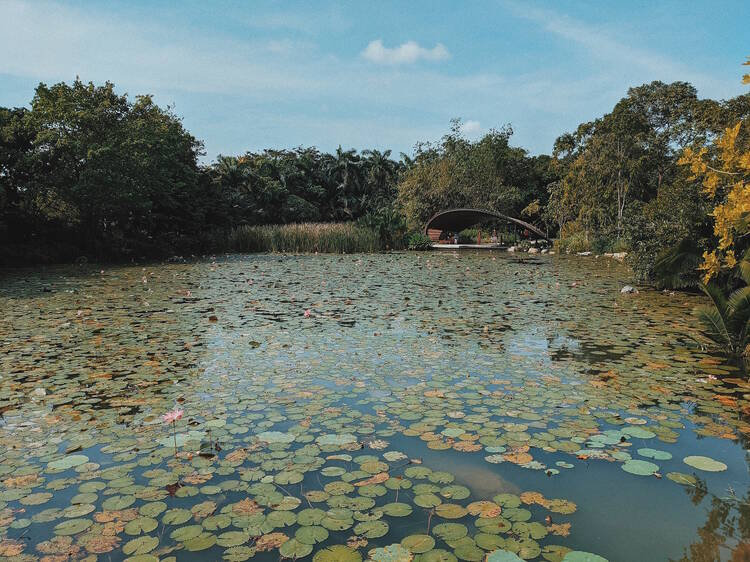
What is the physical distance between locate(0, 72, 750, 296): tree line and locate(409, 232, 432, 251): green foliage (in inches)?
28.2

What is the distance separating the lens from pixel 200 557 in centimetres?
195

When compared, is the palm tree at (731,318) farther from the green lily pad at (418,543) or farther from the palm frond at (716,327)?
the green lily pad at (418,543)

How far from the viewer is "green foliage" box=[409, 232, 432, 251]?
26281 mm

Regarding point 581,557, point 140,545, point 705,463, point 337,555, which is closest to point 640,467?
point 705,463

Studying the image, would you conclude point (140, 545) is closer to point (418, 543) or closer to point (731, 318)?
point (418, 543)

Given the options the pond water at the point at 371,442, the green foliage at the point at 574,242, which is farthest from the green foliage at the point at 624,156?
the pond water at the point at 371,442

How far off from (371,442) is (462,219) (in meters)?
28.3

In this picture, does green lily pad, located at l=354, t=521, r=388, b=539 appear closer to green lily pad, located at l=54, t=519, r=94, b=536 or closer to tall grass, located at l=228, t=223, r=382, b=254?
green lily pad, located at l=54, t=519, r=94, b=536

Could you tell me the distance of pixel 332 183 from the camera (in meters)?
35.8

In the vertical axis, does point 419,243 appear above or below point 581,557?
above

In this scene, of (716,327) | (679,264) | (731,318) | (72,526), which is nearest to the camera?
(72,526)

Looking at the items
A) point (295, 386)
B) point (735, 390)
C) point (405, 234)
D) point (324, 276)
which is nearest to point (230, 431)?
point (295, 386)

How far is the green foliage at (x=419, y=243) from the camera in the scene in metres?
26.3

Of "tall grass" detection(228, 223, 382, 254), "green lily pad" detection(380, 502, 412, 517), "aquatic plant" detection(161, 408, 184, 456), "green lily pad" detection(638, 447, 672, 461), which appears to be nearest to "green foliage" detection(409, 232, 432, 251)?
"tall grass" detection(228, 223, 382, 254)
